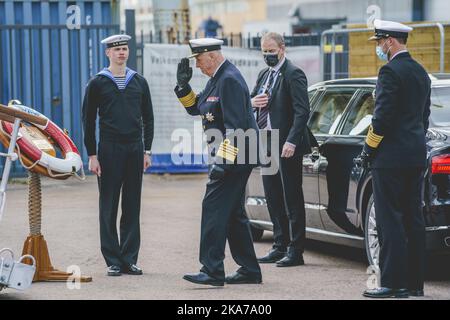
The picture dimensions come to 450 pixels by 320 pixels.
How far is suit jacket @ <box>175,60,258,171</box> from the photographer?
8547mm

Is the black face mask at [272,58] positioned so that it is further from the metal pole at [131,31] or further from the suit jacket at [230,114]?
the metal pole at [131,31]

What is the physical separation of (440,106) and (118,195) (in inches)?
107

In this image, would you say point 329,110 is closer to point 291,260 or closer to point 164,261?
point 291,260

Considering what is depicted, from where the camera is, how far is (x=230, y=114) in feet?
28.1

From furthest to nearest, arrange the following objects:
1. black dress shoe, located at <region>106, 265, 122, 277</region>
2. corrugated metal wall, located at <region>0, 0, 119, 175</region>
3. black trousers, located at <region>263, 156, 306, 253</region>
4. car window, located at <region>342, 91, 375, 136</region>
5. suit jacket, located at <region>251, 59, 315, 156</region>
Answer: corrugated metal wall, located at <region>0, 0, 119, 175</region>, black trousers, located at <region>263, 156, 306, 253</region>, suit jacket, located at <region>251, 59, 315, 156</region>, car window, located at <region>342, 91, 375, 136</region>, black dress shoe, located at <region>106, 265, 122, 277</region>

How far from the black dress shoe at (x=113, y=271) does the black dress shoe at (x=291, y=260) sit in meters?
1.42

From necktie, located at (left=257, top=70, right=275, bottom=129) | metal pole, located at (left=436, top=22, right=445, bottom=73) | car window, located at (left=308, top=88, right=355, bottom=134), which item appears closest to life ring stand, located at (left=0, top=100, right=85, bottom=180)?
necktie, located at (left=257, top=70, right=275, bottom=129)

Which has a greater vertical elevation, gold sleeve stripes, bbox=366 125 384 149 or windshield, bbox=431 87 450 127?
windshield, bbox=431 87 450 127

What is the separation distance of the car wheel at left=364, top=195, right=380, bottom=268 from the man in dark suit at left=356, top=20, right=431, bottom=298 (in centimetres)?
77

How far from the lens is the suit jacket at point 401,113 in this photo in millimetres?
8070

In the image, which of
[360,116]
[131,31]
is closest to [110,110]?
[360,116]

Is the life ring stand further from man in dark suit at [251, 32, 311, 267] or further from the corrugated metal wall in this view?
the corrugated metal wall

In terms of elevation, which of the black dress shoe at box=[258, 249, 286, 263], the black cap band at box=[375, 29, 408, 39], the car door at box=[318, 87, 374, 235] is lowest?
the black dress shoe at box=[258, 249, 286, 263]

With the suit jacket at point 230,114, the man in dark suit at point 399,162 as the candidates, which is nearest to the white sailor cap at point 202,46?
the suit jacket at point 230,114
